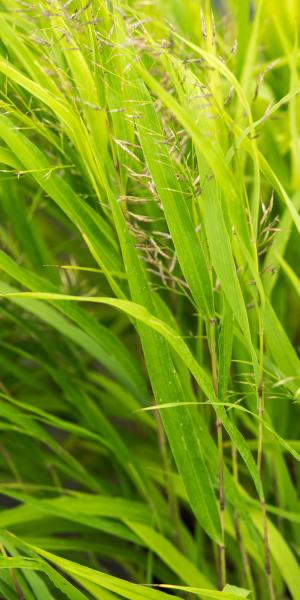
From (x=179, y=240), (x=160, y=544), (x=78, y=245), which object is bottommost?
(x=160, y=544)

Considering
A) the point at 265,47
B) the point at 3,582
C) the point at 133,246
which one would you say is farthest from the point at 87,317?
the point at 265,47

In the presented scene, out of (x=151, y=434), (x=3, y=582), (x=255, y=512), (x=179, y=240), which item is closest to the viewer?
(x=179, y=240)

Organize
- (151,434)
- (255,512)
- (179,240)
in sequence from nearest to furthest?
(179,240) → (255,512) → (151,434)

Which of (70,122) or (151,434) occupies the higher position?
(70,122)

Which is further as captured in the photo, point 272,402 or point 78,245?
point 78,245

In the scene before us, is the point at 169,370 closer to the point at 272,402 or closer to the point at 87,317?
the point at 87,317

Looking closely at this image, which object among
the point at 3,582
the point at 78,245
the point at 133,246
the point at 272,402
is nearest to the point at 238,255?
the point at 133,246
